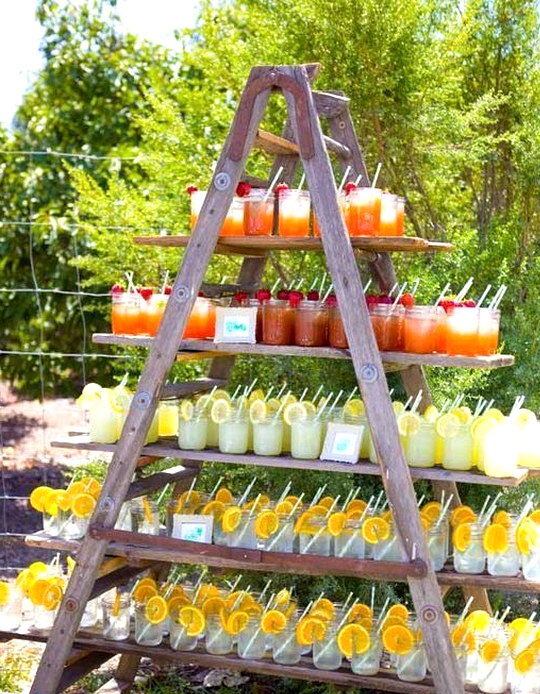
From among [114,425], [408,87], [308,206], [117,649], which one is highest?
[408,87]

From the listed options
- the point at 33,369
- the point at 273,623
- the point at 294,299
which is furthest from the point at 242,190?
the point at 33,369

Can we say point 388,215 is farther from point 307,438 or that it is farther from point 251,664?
point 251,664

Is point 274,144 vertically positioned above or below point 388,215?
above

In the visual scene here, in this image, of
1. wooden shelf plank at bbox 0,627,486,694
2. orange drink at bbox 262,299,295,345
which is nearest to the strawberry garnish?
orange drink at bbox 262,299,295,345

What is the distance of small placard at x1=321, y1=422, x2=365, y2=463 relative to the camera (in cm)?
288

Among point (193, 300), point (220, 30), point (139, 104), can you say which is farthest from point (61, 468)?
point (193, 300)

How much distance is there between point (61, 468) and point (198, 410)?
3.12 meters

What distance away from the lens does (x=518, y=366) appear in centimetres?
397

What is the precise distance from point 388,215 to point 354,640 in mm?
1122

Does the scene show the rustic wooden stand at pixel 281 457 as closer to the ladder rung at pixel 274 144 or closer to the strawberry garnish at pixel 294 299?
the ladder rung at pixel 274 144

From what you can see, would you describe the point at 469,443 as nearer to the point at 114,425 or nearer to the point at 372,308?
the point at 372,308

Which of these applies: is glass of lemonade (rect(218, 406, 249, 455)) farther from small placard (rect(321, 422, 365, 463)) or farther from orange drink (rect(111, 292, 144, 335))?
orange drink (rect(111, 292, 144, 335))

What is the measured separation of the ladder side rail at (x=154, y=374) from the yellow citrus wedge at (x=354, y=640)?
0.68 m

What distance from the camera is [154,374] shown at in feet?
9.53
